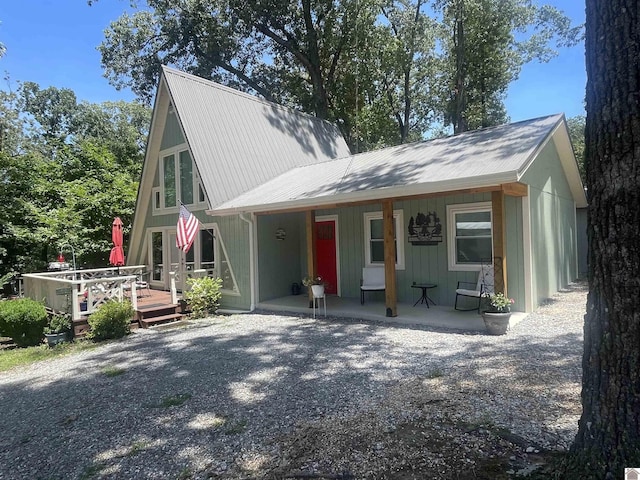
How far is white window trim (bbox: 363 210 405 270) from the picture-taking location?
29.0ft

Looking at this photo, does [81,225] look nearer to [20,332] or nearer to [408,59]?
[20,332]

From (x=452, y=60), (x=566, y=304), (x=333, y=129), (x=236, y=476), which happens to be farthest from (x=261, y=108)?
(x=452, y=60)

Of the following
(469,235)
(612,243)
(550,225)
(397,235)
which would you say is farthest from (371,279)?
(612,243)

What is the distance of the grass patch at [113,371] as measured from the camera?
5371 mm

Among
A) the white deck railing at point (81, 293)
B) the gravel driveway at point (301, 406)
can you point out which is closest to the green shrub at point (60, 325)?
the white deck railing at point (81, 293)

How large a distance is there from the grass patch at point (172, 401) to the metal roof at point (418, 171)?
4.51 m

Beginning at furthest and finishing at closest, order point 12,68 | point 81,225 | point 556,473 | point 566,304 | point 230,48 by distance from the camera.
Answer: point 12,68
point 230,48
point 81,225
point 566,304
point 556,473

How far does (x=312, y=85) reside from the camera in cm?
2175

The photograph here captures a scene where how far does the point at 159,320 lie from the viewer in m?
9.05

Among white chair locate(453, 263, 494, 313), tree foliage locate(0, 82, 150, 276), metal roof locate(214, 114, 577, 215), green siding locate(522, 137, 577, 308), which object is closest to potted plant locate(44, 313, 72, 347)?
metal roof locate(214, 114, 577, 215)

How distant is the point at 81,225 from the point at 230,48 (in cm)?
1310

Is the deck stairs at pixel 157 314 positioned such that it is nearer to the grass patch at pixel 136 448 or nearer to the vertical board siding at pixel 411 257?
the vertical board siding at pixel 411 257

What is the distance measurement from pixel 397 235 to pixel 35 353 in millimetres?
7840

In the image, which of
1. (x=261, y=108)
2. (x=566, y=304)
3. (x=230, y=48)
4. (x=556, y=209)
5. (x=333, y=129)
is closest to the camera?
(x=566, y=304)
